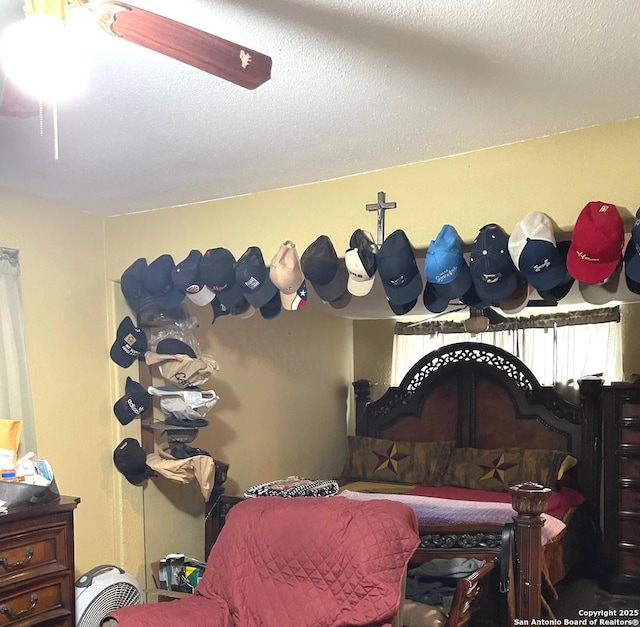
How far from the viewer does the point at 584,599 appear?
4.12 m

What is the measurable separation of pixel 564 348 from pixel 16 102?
15.0ft

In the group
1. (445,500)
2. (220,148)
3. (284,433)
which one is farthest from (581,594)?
(220,148)

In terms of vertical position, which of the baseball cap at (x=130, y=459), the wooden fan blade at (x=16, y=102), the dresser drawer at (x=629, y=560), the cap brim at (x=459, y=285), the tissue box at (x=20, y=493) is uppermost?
the wooden fan blade at (x=16, y=102)

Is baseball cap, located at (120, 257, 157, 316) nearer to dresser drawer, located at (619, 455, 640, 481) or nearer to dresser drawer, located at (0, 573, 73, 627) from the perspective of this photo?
dresser drawer, located at (0, 573, 73, 627)

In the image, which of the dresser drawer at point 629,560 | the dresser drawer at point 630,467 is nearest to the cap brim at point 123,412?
the dresser drawer at point 630,467

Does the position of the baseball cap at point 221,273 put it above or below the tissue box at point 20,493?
above

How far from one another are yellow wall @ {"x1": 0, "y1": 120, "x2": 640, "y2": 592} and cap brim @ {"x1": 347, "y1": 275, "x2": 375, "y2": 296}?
0.60 feet

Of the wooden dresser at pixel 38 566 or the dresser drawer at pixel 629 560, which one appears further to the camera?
the dresser drawer at pixel 629 560

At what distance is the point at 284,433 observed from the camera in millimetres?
4684

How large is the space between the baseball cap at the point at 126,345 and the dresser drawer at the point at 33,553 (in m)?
0.91

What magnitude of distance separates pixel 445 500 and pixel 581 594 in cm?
107

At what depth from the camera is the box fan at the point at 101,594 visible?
2.51 metres

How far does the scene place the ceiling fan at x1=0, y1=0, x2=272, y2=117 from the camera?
103 cm

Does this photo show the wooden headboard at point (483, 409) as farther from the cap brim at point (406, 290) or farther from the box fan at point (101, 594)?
the box fan at point (101, 594)
